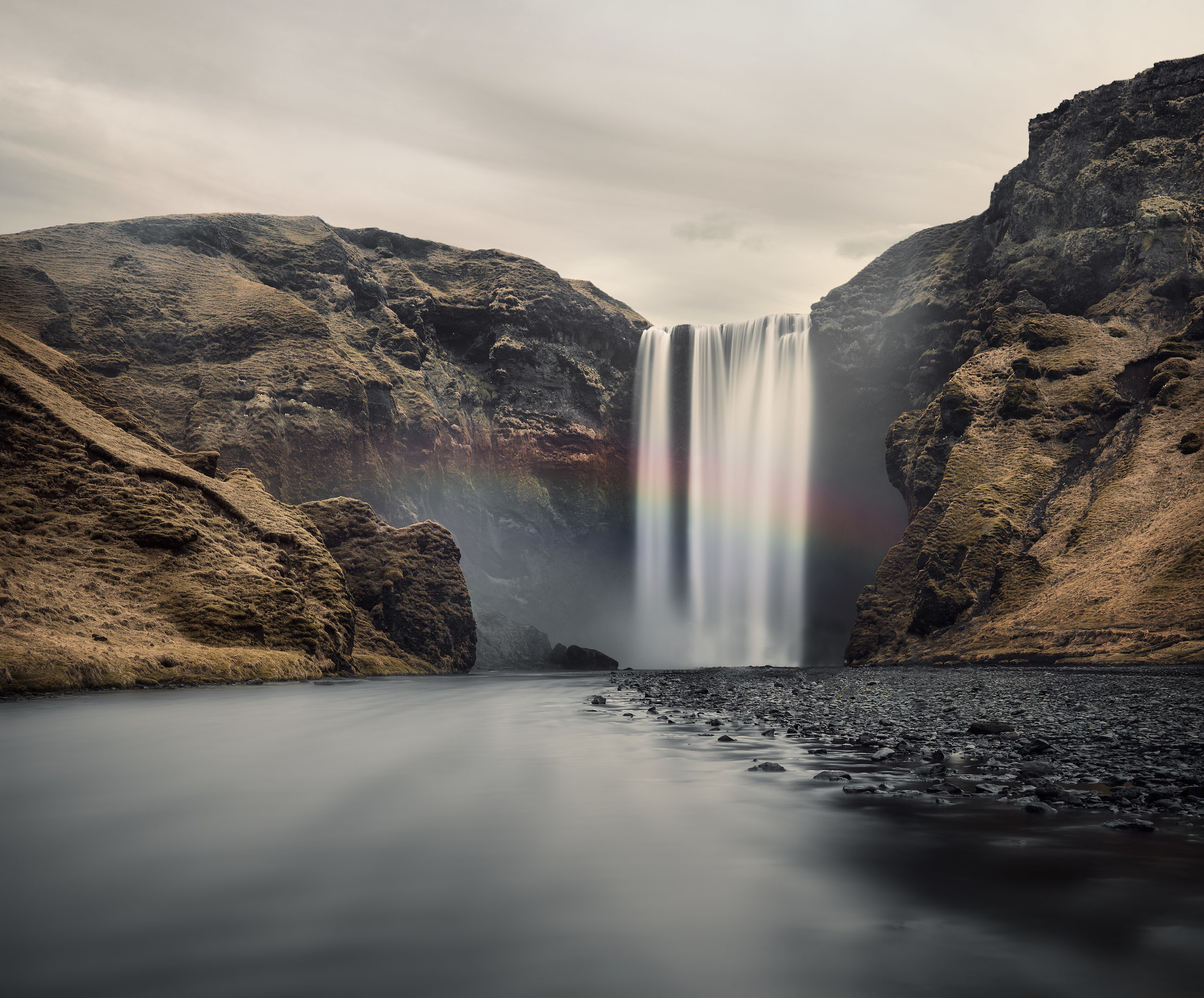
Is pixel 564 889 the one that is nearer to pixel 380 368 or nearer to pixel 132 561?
pixel 132 561

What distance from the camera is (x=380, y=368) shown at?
99750mm

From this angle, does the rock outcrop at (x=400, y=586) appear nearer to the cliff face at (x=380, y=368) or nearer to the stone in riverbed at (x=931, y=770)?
the cliff face at (x=380, y=368)

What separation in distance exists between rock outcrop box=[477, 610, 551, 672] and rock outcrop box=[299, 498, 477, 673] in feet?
43.5

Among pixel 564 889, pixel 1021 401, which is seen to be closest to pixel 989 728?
pixel 564 889

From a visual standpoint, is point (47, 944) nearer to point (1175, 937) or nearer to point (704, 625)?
point (1175, 937)

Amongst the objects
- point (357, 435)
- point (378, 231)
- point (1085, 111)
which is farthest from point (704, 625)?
point (378, 231)

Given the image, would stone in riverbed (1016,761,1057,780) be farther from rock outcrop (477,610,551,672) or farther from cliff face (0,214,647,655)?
cliff face (0,214,647,655)

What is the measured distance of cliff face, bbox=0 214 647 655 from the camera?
265 ft

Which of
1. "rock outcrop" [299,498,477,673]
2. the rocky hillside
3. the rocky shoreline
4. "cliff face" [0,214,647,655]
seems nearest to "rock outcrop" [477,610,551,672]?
"cliff face" [0,214,647,655]

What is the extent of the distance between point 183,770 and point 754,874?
9.57m

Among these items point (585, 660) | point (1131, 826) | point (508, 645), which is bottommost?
point (585, 660)

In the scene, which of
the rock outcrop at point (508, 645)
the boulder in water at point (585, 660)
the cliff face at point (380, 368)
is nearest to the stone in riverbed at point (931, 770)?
the boulder in water at point (585, 660)

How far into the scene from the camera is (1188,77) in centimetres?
6312

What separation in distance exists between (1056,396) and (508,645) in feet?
201
